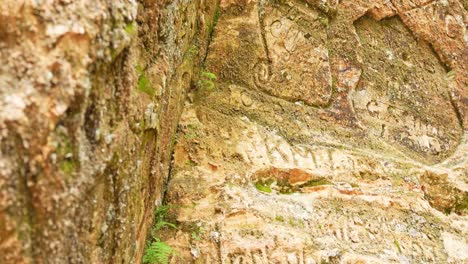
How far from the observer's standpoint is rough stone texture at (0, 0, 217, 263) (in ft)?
4.99

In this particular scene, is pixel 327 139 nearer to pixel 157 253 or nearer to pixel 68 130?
pixel 157 253

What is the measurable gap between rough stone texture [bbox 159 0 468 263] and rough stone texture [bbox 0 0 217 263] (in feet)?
3.60

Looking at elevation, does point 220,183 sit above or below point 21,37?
below

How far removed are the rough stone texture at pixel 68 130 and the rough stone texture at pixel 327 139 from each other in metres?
1.10

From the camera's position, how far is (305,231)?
3.22 metres

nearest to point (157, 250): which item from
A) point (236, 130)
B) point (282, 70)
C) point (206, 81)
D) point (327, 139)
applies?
point (236, 130)

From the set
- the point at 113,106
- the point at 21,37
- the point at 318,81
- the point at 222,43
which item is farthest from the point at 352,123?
the point at 21,37

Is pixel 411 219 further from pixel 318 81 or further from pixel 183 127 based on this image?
pixel 183 127

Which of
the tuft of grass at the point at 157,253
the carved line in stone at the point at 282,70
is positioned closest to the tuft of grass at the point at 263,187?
the tuft of grass at the point at 157,253

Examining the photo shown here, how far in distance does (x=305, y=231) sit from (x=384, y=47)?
2.44 metres

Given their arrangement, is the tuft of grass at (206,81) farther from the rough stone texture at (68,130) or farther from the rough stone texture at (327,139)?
the rough stone texture at (68,130)

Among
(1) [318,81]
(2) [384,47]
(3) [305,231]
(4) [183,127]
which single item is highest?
(2) [384,47]

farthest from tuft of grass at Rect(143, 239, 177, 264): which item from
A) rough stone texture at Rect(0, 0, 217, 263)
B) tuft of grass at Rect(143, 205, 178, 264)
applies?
rough stone texture at Rect(0, 0, 217, 263)

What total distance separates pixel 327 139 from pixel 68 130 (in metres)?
2.81
